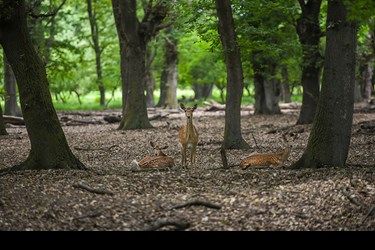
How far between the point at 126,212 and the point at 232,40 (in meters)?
7.59

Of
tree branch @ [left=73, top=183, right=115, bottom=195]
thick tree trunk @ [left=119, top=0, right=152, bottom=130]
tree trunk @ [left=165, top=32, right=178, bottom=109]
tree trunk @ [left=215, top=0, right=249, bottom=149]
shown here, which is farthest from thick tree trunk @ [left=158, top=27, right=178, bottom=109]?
tree branch @ [left=73, top=183, right=115, bottom=195]

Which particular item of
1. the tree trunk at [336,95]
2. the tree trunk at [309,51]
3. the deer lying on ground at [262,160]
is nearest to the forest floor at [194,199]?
the deer lying on ground at [262,160]

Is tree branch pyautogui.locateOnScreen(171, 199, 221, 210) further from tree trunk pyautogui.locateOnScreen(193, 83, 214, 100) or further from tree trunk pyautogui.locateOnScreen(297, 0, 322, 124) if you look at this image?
tree trunk pyautogui.locateOnScreen(193, 83, 214, 100)

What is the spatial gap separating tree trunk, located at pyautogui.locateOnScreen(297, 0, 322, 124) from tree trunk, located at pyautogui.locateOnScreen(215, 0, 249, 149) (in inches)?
239

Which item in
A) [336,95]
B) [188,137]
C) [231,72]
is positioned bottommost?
[188,137]

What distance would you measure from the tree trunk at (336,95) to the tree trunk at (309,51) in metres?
9.85

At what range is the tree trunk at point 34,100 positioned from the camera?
11078 mm

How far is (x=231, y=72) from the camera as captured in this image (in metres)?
15.0

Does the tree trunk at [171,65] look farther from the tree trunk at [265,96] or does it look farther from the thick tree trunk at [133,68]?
the thick tree trunk at [133,68]

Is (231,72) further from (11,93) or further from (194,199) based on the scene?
(11,93)

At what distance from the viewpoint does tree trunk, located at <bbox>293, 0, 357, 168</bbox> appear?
10.5 metres

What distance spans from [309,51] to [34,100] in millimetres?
12190

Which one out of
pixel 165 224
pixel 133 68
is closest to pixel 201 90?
pixel 133 68

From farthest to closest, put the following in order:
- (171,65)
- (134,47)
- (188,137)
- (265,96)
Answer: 1. (171,65)
2. (265,96)
3. (134,47)
4. (188,137)
